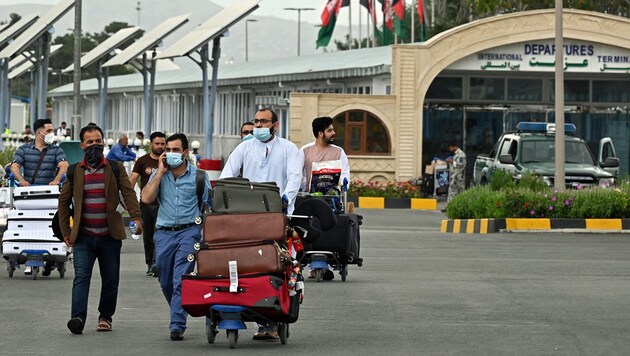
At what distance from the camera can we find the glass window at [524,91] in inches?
1874

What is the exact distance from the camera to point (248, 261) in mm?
11586

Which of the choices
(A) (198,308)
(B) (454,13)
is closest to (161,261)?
(A) (198,308)

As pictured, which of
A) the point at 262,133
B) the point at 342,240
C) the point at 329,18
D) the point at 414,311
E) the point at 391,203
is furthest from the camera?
the point at 329,18

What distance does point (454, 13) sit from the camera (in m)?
89.6

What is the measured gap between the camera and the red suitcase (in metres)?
11.4

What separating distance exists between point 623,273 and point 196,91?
52.6 m

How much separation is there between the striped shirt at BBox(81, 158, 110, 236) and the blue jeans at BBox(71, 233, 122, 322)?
6 centimetres

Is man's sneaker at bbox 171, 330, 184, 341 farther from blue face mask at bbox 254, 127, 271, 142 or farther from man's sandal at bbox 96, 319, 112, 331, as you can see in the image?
blue face mask at bbox 254, 127, 271, 142

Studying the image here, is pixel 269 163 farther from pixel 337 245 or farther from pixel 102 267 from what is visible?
pixel 337 245

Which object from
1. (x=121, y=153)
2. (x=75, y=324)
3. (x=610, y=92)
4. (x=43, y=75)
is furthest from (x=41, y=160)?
(x=43, y=75)

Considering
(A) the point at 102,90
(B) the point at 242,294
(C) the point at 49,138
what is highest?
(A) the point at 102,90

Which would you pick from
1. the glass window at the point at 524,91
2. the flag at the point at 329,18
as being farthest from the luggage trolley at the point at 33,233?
the flag at the point at 329,18

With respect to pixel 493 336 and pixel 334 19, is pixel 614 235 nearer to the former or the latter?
pixel 493 336

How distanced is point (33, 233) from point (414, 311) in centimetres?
564
